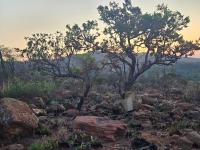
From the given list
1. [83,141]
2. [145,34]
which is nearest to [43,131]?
[83,141]

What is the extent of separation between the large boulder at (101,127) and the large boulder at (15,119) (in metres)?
1.27

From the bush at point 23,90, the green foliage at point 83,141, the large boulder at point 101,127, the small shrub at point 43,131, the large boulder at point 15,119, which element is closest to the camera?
the green foliage at point 83,141

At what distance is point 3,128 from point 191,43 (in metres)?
17.3

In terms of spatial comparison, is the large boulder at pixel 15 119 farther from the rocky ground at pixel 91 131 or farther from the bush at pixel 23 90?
Answer: the bush at pixel 23 90

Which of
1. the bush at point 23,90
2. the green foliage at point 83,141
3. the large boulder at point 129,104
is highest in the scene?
the bush at point 23,90

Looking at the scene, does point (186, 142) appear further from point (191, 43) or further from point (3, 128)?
point (191, 43)

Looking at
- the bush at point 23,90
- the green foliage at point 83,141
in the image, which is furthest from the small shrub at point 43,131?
the bush at point 23,90

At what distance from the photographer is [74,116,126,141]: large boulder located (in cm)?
1073

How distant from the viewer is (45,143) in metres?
9.77

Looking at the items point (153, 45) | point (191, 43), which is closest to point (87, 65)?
point (153, 45)

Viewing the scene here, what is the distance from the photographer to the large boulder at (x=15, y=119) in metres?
10.5

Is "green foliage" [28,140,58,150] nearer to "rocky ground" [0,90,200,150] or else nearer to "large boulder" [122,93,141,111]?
"rocky ground" [0,90,200,150]

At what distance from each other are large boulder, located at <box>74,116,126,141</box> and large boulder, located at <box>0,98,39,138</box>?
1.27 m

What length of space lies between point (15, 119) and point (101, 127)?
2.24 meters
